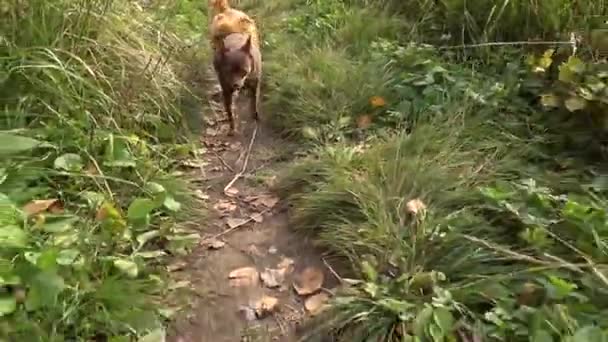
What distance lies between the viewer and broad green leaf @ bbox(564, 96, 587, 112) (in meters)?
3.29

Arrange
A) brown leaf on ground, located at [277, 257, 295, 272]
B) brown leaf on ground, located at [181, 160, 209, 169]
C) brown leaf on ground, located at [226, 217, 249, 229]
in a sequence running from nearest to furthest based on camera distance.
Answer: brown leaf on ground, located at [277, 257, 295, 272] → brown leaf on ground, located at [226, 217, 249, 229] → brown leaf on ground, located at [181, 160, 209, 169]

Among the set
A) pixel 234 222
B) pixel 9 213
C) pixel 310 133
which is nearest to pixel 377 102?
pixel 310 133

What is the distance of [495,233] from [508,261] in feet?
0.57

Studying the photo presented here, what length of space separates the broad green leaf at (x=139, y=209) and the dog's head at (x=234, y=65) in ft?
4.32

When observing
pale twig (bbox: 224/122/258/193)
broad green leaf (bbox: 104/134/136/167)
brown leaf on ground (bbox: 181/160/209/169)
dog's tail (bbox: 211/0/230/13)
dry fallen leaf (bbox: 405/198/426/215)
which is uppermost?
dog's tail (bbox: 211/0/230/13)

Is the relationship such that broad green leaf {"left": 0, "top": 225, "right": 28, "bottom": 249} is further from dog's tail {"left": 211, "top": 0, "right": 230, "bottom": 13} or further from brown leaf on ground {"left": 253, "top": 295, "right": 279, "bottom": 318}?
dog's tail {"left": 211, "top": 0, "right": 230, "bottom": 13}

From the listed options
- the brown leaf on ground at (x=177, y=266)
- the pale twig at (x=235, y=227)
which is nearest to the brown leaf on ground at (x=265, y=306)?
the brown leaf on ground at (x=177, y=266)

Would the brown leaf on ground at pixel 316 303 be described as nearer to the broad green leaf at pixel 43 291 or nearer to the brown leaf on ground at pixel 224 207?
the brown leaf on ground at pixel 224 207

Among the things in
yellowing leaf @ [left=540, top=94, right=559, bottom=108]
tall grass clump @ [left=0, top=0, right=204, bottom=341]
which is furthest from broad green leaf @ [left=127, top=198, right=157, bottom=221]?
yellowing leaf @ [left=540, top=94, right=559, bottom=108]

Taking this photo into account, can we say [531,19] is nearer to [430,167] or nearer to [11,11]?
[430,167]

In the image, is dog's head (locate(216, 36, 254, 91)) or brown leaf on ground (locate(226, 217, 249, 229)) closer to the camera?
brown leaf on ground (locate(226, 217, 249, 229))

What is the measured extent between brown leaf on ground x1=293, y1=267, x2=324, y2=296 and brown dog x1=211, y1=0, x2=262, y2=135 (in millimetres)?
1471

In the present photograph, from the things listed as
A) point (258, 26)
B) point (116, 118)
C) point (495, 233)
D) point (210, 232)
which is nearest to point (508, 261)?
point (495, 233)

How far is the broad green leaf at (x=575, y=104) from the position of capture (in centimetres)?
329
